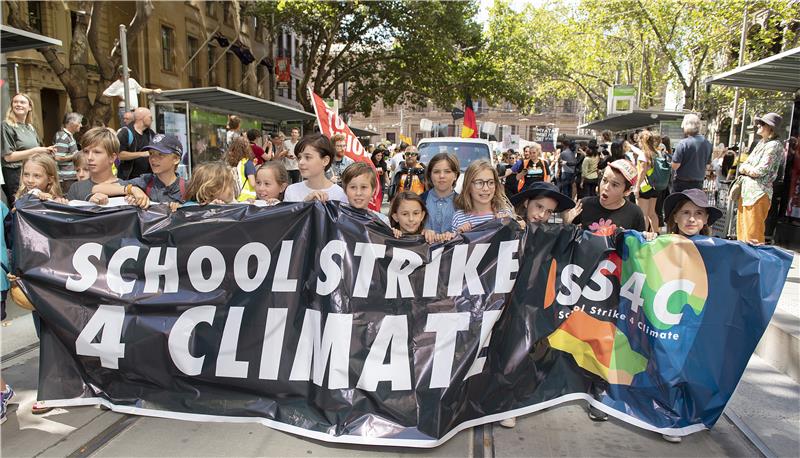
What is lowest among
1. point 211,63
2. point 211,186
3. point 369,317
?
point 369,317

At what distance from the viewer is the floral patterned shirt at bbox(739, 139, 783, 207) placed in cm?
668

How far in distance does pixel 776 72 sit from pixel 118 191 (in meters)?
8.62

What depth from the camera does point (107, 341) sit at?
11.2 ft

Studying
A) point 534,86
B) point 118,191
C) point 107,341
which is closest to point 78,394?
point 107,341

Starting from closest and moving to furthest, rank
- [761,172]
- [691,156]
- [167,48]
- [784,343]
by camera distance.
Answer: [784,343] → [761,172] → [691,156] → [167,48]

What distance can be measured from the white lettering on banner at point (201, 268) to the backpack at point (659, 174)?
7082 millimetres

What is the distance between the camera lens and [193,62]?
29500 millimetres

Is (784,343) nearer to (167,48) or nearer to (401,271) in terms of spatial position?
(401,271)

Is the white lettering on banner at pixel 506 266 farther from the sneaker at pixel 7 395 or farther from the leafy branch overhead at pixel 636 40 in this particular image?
the leafy branch overhead at pixel 636 40

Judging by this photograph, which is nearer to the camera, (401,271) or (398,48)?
(401,271)

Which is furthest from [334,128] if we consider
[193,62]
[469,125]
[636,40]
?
[636,40]

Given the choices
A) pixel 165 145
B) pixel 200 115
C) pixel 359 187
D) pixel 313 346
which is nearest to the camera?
pixel 313 346

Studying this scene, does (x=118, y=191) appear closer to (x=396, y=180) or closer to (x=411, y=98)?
(x=396, y=180)

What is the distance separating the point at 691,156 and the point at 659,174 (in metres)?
0.55
